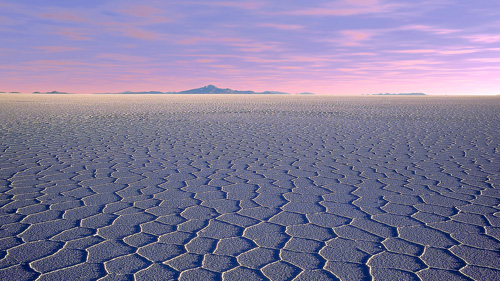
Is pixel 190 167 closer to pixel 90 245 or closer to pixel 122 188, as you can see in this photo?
pixel 122 188

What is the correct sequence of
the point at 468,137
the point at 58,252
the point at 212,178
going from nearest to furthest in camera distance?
the point at 58,252, the point at 212,178, the point at 468,137

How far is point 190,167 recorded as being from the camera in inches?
195

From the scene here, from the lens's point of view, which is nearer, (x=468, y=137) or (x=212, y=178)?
(x=212, y=178)

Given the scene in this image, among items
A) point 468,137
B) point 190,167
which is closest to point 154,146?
point 190,167

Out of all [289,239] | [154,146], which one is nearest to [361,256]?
[289,239]

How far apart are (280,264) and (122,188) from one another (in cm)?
221

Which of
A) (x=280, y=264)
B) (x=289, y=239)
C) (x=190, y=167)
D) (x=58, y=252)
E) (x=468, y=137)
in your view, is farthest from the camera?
(x=468, y=137)

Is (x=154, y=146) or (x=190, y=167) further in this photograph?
(x=154, y=146)

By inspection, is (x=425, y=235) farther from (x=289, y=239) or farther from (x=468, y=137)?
(x=468, y=137)

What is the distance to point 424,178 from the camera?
14.3 feet

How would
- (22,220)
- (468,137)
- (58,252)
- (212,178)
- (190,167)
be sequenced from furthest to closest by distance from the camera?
1. (468,137)
2. (190,167)
3. (212,178)
4. (22,220)
5. (58,252)

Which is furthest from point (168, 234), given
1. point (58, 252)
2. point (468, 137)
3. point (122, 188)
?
point (468, 137)

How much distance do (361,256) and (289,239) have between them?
1.56ft

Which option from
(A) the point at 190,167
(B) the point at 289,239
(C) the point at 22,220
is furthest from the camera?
(A) the point at 190,167
